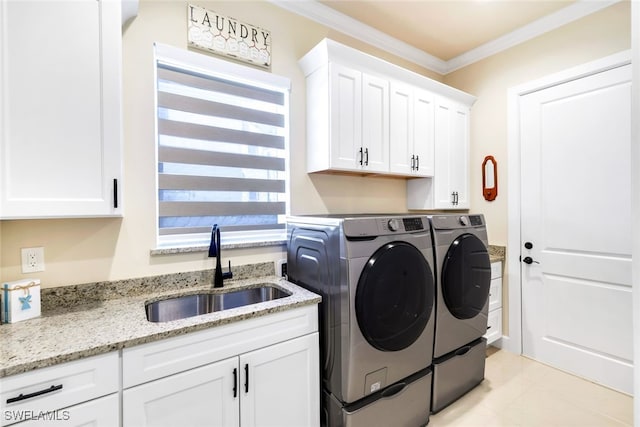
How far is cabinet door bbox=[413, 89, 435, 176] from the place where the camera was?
2.45 metres

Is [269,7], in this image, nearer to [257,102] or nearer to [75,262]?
[257,102]

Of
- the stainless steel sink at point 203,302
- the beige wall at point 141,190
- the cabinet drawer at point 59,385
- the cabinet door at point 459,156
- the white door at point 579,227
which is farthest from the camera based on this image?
the cabinet door at point 459,156

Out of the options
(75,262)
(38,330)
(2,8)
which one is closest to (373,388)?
(38,330)

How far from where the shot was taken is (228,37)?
188 centimetres

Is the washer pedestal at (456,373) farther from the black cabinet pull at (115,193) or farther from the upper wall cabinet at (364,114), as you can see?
the black cabinet pull at (115,193)

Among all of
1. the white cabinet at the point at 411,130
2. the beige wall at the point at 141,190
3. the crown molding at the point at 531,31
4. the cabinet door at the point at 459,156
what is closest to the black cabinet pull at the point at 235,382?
the beige wall at the point at 141,190

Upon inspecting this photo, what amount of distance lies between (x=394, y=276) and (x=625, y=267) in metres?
1.85

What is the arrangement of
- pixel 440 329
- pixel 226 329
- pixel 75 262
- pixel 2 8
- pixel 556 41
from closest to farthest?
pixel 2 8 → pixel 226 329 → pixel 75 262 → pixel 440 329 → pixel 556 41

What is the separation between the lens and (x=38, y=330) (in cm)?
113

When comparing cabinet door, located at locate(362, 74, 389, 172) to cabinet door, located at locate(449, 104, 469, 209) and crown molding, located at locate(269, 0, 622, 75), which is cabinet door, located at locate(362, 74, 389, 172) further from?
cabinet door, located at locate(449, 104, 469, 209)

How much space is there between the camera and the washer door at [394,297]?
4.85 ft

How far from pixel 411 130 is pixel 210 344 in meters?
2.11

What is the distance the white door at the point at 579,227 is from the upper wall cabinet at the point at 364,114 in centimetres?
96

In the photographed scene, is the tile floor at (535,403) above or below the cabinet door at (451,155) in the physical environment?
below
